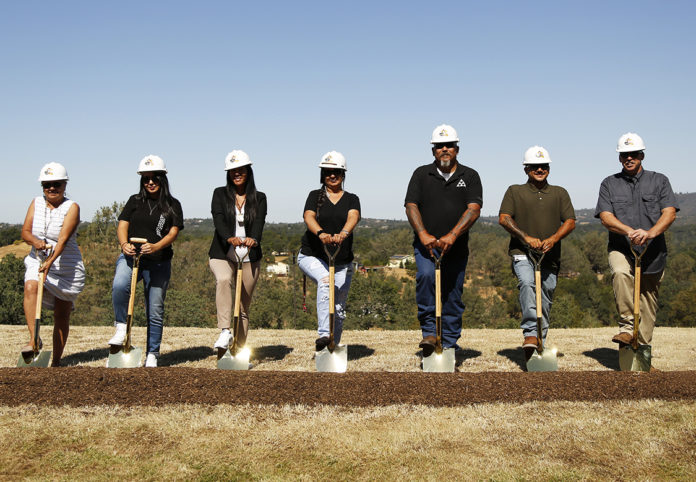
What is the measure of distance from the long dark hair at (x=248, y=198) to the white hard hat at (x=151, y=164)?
2.56 feet

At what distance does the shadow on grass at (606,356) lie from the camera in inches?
323

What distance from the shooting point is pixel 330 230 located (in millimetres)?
7418

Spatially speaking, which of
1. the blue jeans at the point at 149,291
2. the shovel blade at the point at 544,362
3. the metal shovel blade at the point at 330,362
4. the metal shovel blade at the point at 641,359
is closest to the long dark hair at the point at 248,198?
the blue jeans at the point at 149,291

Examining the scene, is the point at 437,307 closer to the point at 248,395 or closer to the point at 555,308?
the point at 248,395

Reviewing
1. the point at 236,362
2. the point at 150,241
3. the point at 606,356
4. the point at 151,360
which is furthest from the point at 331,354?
the point at 606,356

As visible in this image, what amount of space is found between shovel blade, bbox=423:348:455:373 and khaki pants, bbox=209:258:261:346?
6.94 ft

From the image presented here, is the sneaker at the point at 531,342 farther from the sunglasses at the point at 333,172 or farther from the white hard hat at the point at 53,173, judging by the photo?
the white hard hat at the point at 53,173

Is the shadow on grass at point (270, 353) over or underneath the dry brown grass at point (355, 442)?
underneath

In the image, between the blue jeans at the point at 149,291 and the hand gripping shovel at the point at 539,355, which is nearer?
the hand gripping shovel at the point at 539,355

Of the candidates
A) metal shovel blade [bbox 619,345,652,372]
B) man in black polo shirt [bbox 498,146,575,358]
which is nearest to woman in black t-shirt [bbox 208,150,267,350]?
man in black polo shirt [bbox 498,146,575,358]

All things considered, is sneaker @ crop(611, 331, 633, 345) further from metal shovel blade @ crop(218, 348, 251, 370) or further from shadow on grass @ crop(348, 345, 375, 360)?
metal shovel blade @ crop(218, 348, 251, 370)

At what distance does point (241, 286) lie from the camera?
7445 mm

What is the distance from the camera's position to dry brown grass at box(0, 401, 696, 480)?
425 cm

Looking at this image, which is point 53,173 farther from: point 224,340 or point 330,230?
point 330,230
